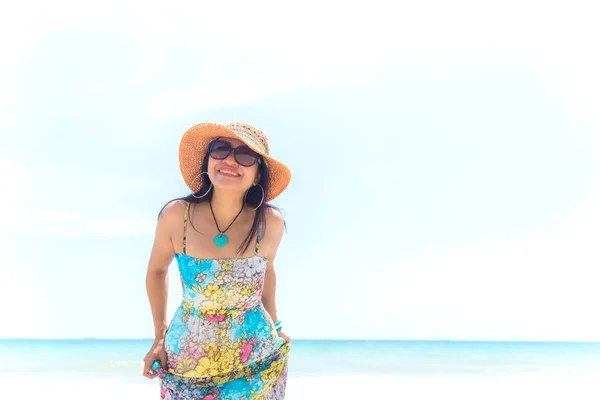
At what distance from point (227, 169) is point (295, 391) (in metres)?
8.44

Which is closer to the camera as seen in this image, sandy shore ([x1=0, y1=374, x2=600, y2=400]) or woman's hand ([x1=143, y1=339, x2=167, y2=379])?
woman's hand ([x1=143, y1=339, x2=167, y2=379])

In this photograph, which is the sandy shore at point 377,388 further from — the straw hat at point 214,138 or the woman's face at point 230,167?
the woman's face at point 230,167

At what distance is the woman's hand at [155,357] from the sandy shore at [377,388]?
23.8 ft

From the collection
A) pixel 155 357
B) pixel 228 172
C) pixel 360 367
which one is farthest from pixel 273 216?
pixel 360 367

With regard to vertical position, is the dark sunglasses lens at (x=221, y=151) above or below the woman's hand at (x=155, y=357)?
above

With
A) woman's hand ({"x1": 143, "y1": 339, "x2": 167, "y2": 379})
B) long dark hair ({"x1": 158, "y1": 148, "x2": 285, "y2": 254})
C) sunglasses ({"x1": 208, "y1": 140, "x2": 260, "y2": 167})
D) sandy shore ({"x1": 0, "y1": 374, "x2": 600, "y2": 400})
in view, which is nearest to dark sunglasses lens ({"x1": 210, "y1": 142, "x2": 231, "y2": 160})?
sunglasses ({"x1": 208, "y1": 140, "x2": 260, "y2": 167})

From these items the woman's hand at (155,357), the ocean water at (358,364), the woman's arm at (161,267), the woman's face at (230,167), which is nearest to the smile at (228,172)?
the woman's face at (230,167)

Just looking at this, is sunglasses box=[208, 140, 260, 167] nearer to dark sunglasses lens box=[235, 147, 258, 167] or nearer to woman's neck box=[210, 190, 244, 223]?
dark sunglasses lens box=[235, 147, 258, 167]

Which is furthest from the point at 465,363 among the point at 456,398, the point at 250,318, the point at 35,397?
the point at 250,318

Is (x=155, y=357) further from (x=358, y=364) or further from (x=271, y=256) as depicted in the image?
(x=358, y=364)

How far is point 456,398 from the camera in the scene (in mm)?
10391

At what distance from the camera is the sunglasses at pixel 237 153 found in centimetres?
276

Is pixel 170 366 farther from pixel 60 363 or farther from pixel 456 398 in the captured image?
pixel 60 363

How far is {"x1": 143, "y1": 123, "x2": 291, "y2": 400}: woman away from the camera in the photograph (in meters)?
2.62
